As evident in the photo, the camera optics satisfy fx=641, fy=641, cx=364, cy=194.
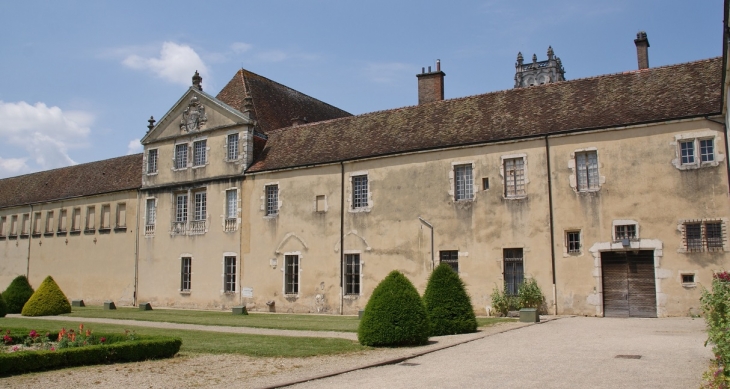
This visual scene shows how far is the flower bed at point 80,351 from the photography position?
32.1 feet

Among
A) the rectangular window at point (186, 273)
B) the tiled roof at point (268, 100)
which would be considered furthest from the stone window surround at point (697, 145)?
the rectangular window at point (186, 273)

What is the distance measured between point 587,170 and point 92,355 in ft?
47.6

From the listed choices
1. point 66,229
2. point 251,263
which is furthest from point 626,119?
point 66,229

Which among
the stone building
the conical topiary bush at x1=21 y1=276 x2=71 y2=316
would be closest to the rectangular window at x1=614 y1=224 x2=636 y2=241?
the stone building

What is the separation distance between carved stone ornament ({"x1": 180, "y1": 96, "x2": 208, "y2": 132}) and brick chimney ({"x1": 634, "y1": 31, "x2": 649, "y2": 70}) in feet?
56.9

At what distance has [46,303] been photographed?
76.5 feet

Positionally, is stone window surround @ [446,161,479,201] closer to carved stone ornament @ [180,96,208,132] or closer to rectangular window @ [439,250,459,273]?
rectangular window @ [439,250,459,273]

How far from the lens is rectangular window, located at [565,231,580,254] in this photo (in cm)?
1898

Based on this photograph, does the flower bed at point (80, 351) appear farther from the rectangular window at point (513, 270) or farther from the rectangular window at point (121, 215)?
the rectangular window at point (121, 215)

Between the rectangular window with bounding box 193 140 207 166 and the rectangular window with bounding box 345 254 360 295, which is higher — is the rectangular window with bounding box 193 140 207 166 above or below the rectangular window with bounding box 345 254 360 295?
above

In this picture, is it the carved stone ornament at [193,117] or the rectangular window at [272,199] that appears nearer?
the rectangular window at [272,199]

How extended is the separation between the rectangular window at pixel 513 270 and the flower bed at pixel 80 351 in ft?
37.9

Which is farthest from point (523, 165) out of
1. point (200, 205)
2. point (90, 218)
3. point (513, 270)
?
point (90, 218)

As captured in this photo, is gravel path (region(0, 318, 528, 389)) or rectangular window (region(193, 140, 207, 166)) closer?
gravel path (region(0, 318, 528, 389))
